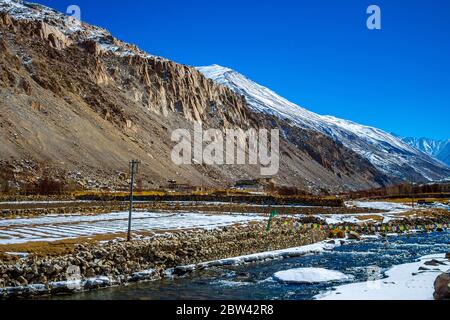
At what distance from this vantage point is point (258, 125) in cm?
19800

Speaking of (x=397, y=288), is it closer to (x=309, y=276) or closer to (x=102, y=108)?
(x=309, y=276)

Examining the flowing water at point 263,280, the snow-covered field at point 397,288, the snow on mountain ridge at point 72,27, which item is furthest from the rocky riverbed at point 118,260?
the snow on mountain ridge at point 72,27

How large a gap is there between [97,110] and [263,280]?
107 m

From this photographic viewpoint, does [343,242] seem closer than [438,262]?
No

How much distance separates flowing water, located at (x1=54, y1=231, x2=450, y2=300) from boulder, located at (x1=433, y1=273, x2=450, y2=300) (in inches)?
203

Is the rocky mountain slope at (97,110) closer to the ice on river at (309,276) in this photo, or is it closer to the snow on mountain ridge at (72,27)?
the snow on mountain ridge at (72,27)

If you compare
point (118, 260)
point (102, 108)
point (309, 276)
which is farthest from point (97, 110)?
point (309, 276)

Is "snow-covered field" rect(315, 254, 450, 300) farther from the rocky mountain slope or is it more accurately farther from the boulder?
the rocky mountain slope

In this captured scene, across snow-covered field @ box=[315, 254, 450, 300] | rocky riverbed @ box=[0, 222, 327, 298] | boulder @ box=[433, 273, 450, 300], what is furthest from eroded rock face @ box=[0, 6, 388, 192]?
boulder @ box=[433, 273, 450, 300]

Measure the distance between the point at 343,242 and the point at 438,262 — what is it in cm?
1489
